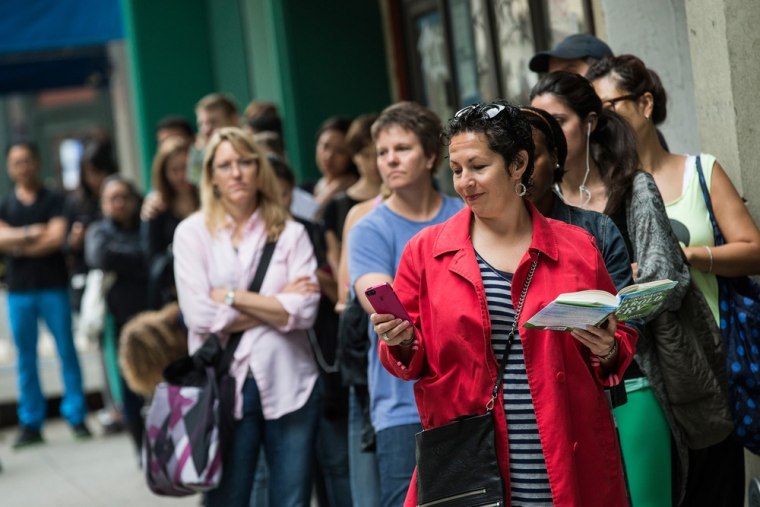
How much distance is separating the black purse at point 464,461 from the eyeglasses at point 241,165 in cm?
243

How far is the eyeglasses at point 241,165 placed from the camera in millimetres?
6035

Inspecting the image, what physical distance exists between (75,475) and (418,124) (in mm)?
5646

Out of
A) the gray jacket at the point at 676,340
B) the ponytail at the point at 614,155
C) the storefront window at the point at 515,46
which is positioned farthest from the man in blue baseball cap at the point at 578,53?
the storefront window at the point at 515,46

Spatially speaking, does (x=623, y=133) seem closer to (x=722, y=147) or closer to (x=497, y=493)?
(x=722, y=147)

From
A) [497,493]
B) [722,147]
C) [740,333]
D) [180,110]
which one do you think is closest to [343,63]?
[180,110]

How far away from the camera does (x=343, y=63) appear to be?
11.2 m

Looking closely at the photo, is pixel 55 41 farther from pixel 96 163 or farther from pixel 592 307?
pixel 592 307

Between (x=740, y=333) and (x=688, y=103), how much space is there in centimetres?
214

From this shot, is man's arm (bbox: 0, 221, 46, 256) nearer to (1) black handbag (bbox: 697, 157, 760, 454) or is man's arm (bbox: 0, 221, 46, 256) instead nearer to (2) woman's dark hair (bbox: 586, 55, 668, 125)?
(2) woman's dark hair (bbox: 586, 55, 668, 125)

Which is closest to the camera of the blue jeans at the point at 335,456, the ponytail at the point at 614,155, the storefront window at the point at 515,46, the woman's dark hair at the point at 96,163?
the ponytail at the point at 614,155

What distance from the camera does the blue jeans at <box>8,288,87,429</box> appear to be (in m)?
11.6

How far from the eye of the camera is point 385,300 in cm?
374

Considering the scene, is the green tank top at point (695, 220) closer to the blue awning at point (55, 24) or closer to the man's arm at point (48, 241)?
the man's arm at point (48, 241)

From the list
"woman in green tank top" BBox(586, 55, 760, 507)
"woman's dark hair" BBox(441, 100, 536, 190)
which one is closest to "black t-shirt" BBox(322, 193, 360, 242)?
"woman in green tank top" BBox(586, 55, 760, 507)
